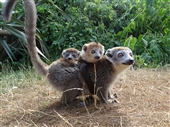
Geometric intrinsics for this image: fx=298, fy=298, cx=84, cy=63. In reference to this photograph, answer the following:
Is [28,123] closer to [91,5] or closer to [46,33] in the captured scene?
[46,33]

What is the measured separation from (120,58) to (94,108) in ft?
2.51

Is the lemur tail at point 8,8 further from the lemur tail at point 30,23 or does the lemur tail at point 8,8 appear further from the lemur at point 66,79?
the lemur at point 66,79

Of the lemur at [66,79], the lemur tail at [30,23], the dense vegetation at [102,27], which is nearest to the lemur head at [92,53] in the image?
the lemur at [66,79]

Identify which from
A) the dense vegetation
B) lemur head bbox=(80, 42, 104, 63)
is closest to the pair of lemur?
lemur head bbox=(80, 42, 104, 63)

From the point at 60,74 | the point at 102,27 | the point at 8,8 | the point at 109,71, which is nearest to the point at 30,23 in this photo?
the point at 8,8

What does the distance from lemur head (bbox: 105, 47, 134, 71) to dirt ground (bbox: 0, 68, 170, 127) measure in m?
0.52

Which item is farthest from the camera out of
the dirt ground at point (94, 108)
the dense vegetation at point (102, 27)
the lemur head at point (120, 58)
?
the dense vegetation at point (102, 27)

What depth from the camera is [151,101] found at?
407 cm

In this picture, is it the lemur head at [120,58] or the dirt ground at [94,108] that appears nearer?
the dirt ground at [94,108]

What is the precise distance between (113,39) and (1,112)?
4.45m

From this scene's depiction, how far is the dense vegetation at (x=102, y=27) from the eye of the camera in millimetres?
7152

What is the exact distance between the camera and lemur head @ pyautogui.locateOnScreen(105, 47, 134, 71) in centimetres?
400

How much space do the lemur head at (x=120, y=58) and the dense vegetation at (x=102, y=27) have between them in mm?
2521

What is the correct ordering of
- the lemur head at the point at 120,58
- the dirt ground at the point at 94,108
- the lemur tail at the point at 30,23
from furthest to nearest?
the lemur head at the point at 120,58 → the lemur tail at the point at 30,23 → the dirt ground at the point at 94,108
